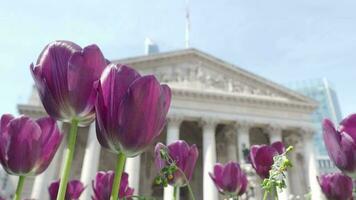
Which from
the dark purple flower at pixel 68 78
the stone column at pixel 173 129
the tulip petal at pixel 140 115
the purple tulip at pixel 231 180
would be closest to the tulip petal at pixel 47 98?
the dark purple flower at pixel 68 78

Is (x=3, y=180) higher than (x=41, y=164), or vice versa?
(x=3, y=180)

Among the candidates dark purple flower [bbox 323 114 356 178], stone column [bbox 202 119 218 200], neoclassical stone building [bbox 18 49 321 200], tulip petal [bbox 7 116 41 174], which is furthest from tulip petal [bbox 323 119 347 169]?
neoclassical stone building [bbox 18 49 321 200]

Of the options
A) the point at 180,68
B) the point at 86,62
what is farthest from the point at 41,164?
the point at 180,68

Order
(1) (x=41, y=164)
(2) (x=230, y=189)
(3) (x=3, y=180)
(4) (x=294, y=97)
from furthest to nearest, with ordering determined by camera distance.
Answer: (4) (x=294, y=97), (3) (x=3, y=180), (2) (x=230, y=189), (1) (x=41, y=164)

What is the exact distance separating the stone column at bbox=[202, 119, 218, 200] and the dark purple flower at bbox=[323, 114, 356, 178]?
2162cm

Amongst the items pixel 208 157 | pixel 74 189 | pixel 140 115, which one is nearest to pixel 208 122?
pixel 208 157

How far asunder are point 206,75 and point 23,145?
2796 cm

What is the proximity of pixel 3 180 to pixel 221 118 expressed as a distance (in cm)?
1718

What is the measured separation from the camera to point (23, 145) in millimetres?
1689

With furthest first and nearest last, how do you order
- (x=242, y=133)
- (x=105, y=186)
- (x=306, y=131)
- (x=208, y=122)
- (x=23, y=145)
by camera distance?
(x=306, y=131)
(x=242, y=133)
(x=208, y=122)
(x=105, y=186)
(x=23, y=145)

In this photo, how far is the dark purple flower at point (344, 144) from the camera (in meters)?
1.91

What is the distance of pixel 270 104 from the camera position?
28.4 m

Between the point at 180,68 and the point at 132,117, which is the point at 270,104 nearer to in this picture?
the point at 180,68

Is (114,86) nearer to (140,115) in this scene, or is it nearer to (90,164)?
(140,115)
